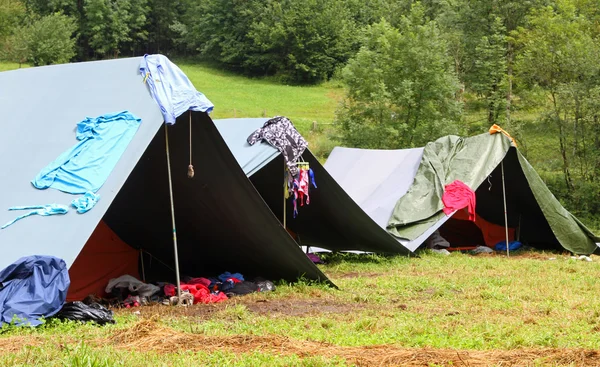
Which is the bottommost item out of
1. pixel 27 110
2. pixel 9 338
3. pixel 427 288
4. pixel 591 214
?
pixel 591 214

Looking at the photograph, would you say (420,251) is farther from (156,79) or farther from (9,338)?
(9,338)

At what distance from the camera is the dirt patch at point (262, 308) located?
5.99m

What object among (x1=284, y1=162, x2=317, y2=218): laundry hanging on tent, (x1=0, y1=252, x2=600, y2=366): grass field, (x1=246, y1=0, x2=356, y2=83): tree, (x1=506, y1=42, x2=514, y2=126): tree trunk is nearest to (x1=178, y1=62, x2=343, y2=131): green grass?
(x1=246, y1=0, x2=356, y2=83): tree

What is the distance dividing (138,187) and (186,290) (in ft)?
4.11

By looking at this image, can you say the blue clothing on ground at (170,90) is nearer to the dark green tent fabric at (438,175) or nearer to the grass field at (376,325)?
the grass field at (376,325)

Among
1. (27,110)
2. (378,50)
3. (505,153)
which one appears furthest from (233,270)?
(378,50)

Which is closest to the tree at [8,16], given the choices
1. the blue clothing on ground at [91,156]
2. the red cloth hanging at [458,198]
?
the red cloth hanging at [458,198]

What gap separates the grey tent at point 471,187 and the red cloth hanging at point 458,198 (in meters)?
0.09

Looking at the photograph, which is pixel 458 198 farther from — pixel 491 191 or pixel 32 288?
pixel 32 288

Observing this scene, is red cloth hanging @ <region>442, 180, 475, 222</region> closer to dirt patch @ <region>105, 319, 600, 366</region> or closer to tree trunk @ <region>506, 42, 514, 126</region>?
dirt patch @ <region>105, 319, 600, 366</region>

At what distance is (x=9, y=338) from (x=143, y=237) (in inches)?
141

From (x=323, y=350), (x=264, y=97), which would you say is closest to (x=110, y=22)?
(x=264, y=97)

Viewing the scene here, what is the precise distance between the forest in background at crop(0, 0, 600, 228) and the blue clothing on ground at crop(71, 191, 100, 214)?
49.1 feet

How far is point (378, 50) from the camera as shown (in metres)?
24.5
